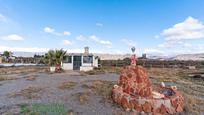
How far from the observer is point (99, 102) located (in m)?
8.64

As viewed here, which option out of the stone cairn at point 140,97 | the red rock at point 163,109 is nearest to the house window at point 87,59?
the stone cairn at point 140,97

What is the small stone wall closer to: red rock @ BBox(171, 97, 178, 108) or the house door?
red rock @ BBox(171, 97, 178, 108)

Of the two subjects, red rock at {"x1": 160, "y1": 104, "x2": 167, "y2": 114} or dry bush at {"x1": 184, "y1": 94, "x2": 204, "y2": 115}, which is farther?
dry bush at {"x1": 184, "y1": 94, "x2": 204, "y2": 115}

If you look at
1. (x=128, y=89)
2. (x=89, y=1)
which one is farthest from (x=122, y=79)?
(x=89, y=1)

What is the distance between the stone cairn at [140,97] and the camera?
7297mm

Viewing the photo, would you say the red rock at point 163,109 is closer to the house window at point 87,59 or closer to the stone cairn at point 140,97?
the stone cairn at point 140,97

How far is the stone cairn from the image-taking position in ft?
23.9

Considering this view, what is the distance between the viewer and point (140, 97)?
756 centimetres

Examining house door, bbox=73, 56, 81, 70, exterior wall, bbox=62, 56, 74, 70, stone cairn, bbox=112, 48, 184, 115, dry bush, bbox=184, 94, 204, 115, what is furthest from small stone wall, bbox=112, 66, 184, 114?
exterior wall, bbox=62, 56, 74, 70

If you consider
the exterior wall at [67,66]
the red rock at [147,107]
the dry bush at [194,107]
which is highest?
the exterior wall at [67,66]

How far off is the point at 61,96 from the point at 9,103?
2600 millimetres

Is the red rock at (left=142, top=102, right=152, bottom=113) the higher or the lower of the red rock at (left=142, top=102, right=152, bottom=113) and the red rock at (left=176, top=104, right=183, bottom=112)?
the higher

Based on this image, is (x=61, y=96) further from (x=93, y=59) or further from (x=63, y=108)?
(x=93, y=59)

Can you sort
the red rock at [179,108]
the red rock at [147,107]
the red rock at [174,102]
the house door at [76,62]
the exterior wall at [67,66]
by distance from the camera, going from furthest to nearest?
the house door at [76,62]
the exterior wall at [67,66]
the red rock at [179,108]
the red rock at [174,102]
the red rock at [147,107]
